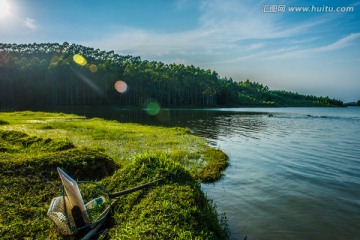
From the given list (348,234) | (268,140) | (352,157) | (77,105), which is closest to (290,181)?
(348,234)

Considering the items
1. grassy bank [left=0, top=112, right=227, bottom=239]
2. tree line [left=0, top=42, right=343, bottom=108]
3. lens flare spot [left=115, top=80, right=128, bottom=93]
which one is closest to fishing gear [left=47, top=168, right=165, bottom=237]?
grassy bank [left=0, top=112, right=227, bottom=239]

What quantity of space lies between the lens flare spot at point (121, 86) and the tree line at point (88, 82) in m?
0.44

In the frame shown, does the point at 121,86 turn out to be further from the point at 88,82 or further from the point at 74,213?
the point at 74,213

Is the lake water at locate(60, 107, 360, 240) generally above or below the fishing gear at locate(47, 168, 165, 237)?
below

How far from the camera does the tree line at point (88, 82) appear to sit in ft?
302

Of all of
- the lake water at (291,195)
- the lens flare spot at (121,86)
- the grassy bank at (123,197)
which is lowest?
the lake water at (291,195)

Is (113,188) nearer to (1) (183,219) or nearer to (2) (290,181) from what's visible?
(1) (183,219)

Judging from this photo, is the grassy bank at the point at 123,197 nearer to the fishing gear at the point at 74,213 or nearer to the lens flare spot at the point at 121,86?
the fishing gear at the point at 74,213

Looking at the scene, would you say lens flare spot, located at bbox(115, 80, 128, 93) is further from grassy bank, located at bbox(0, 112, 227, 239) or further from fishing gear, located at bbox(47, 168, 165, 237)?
fishing gear, located at bbox(47, 168, 165, 237)

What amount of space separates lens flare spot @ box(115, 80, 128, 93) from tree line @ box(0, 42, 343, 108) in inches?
17.2

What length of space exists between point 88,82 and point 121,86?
51.5 feet

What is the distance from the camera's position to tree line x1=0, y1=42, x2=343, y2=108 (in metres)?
92.1

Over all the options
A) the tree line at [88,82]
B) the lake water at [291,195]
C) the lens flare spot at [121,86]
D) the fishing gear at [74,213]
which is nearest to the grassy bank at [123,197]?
the fishing gear at [74,213]

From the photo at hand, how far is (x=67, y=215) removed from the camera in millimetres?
5836
